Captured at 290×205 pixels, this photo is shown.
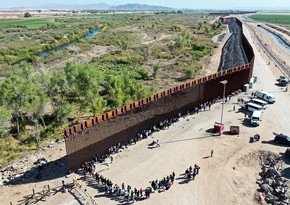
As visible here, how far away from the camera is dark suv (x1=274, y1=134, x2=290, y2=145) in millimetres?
28406

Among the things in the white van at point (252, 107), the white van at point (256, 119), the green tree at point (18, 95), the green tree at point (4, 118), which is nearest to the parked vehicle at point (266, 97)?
the white van at point (252, 107)

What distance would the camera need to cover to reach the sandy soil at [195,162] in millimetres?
21734

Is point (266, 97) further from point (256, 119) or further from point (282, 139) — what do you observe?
point (282, 139)

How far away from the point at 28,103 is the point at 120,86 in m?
13.5

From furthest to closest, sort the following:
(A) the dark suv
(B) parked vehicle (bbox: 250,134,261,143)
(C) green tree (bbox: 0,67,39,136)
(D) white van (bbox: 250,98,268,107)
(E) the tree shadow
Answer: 1. (D) white van (bbox: 250,98,268,107)
2. (C) green tree (bbox: 0,67,39,136)
3. (B) parked vehicle (bbox: 250,134,261,143)
4. (A) the dark suv
5. (E) the tree shadow

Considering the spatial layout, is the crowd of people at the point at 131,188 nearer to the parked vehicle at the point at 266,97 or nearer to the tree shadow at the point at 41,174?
the tree shadow at the point at 41,174

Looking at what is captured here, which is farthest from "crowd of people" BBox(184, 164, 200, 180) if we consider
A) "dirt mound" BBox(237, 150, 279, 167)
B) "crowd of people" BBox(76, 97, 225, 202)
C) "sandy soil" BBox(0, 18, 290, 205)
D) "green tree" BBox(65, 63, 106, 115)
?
"green tree" BBox(65, 63, 106, 115)

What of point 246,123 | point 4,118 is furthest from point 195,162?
point 4,118

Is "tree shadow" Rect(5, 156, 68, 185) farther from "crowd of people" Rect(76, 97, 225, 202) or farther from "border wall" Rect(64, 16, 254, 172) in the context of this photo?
"crowd of people" Rect(76, 97, 225, 202)

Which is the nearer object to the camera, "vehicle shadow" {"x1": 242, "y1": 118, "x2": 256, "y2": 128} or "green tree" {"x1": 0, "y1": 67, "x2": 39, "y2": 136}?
"green tree" {"x1": 0, "y1": 67, "x2": 39, "y2": 136}

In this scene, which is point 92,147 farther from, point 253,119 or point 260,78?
point 260,78

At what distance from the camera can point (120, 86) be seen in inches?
1578

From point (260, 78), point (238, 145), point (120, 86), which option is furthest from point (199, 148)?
point (260, 78)

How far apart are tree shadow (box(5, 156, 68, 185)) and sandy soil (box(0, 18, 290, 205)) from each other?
407 millimetres
